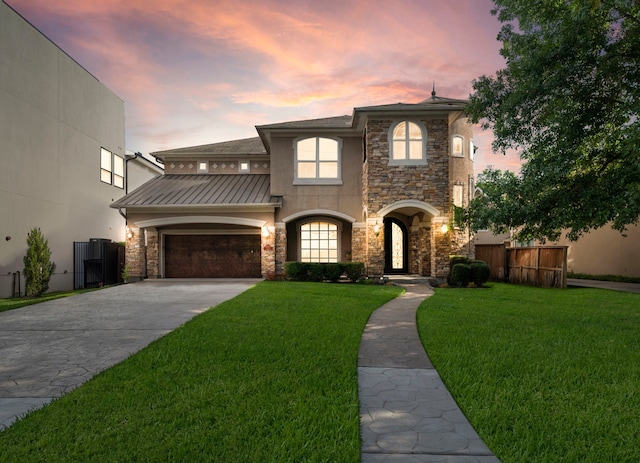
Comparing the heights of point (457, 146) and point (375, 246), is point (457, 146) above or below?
above

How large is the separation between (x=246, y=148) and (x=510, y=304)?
14588mm

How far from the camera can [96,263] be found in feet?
64.5

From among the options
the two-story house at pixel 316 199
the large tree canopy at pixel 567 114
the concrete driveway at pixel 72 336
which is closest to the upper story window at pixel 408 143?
the two-story house at pixel 316 199

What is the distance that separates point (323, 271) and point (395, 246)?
16.0 feet

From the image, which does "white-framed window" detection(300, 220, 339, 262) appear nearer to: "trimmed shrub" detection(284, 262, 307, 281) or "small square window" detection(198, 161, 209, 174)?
"trimmed shrub" detection(284, 262, 307, 281)

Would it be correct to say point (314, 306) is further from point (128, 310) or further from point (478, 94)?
point (478, 94)

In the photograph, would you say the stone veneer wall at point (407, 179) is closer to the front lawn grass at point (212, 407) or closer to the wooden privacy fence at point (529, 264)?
the wooden privacy fence at point (529, 264)

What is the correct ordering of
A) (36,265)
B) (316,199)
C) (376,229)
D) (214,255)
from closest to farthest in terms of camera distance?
(36,265) → (376,229) → (316,199) → (214,255)

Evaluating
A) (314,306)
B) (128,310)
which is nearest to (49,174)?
(128,310)

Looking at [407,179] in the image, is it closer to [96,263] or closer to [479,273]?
[479,273]

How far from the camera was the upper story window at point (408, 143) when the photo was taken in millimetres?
16375

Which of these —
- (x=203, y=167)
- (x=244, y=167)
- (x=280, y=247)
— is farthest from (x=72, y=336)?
(x=203, y=167)

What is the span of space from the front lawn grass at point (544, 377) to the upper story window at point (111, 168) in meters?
18.8

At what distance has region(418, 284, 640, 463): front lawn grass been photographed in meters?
3.12
